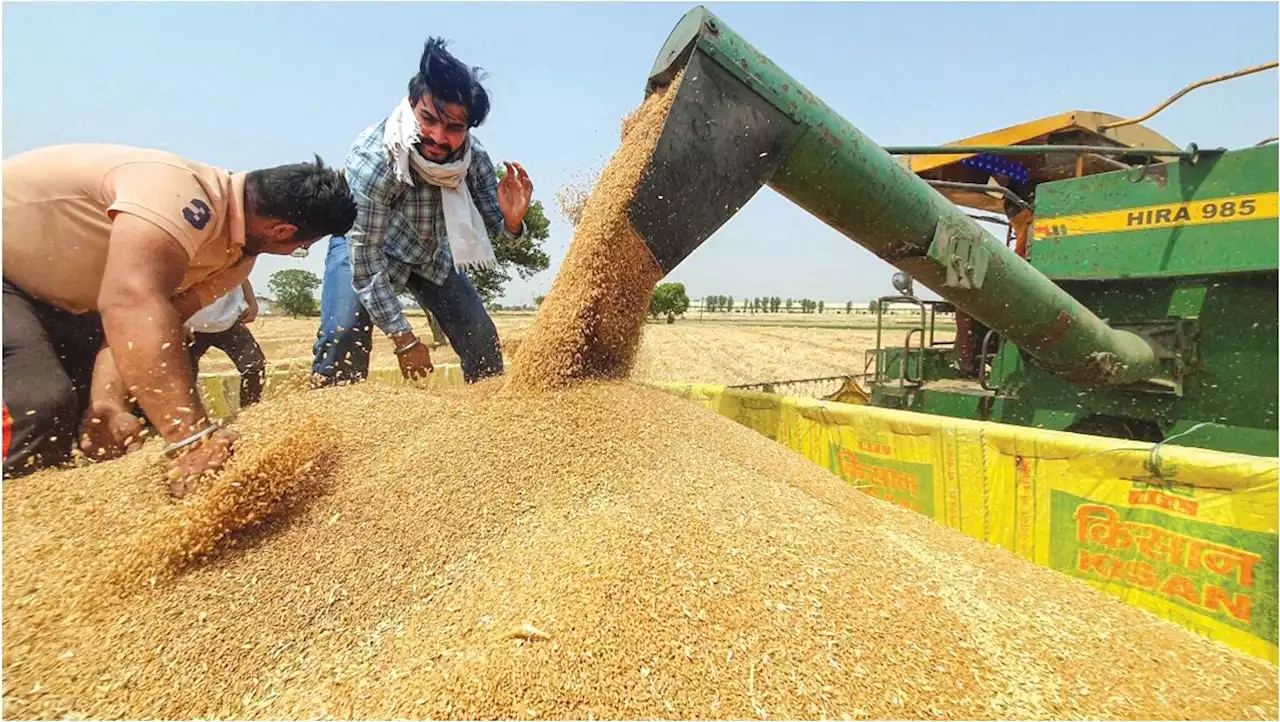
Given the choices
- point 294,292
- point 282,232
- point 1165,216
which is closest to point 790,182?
point 282,232

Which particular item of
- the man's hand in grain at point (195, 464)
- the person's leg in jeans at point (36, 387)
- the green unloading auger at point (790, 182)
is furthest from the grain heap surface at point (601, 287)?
the person's leg in jeans at point (36, 387)

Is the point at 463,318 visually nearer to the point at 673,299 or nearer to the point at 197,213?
the point at 197,213

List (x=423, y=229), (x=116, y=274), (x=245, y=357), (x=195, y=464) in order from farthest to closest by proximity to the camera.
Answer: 1. (x=245, y=357)
2. (x=423, y=229)
3. (x=116, y=274)
4. (x=195, y=464)

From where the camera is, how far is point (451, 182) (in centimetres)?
287

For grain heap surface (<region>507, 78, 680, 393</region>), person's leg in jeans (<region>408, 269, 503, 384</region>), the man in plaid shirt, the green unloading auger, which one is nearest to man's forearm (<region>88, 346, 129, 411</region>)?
the man in plaid shirt

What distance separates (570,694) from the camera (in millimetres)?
1159

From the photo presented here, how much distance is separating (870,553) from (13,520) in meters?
1.99

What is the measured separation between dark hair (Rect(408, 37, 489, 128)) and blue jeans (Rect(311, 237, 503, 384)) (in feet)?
2.65

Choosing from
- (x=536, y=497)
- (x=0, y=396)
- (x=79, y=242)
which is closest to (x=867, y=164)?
(x=536, y=497)

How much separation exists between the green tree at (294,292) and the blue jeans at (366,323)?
3459cm

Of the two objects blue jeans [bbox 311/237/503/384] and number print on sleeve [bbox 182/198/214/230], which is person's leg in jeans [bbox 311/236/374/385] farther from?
number print on sleeve [bbox 182/198/214/230]

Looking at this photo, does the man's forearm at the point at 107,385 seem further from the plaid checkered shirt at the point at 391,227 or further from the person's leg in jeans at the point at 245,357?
the person's leg in jeans at the point at 245,357

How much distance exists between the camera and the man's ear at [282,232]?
7.06 ft

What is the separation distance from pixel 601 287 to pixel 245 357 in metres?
2.72
